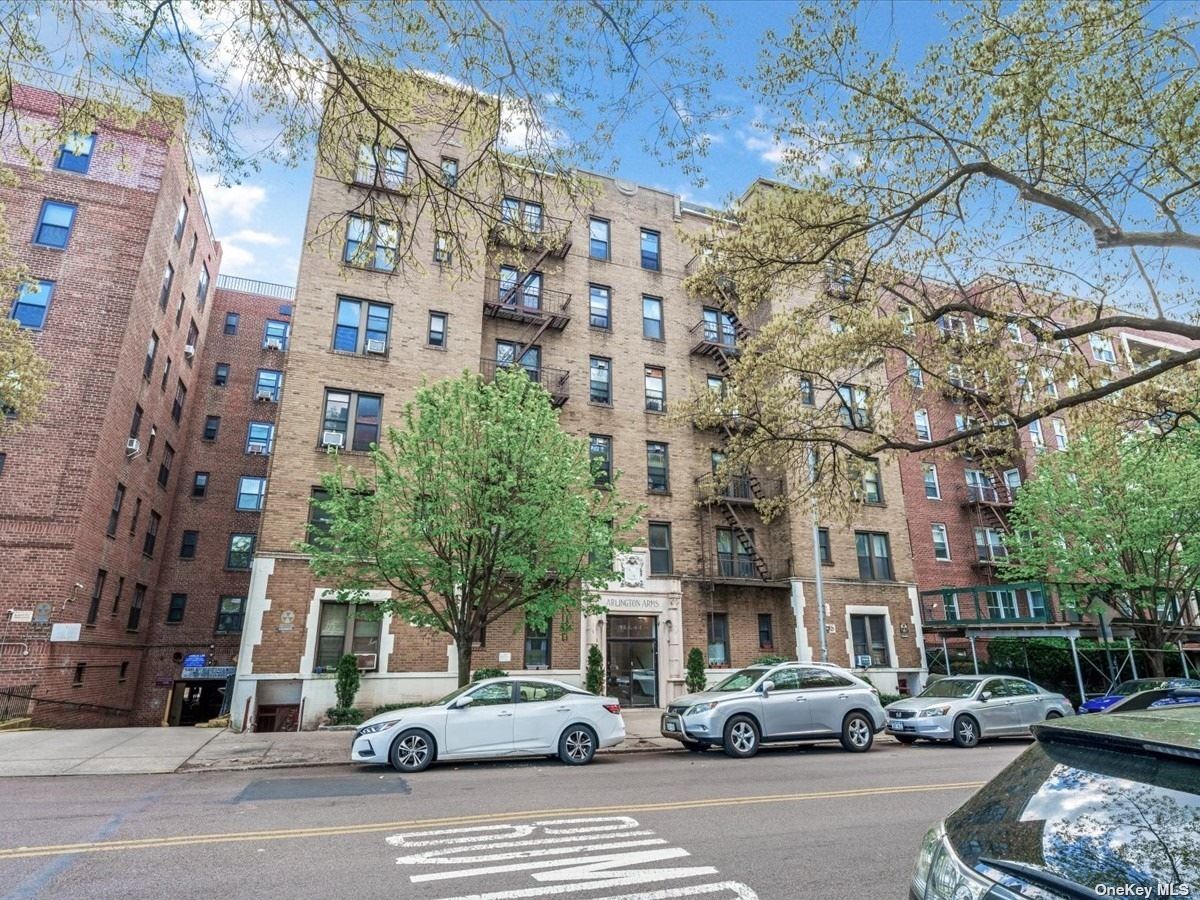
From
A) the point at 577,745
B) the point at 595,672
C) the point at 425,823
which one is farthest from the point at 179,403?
the point at 425,823

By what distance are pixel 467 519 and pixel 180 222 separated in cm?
2196

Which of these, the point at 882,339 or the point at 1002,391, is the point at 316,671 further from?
the point at 1002,391

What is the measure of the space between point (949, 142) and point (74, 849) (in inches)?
536

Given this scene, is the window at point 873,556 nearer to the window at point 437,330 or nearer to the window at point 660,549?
the window at point 660,549

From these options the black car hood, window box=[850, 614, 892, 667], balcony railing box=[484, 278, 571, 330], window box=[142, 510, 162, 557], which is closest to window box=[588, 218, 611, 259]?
balcony railing box=[484, 278, 571, 330]

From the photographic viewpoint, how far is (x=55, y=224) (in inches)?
850

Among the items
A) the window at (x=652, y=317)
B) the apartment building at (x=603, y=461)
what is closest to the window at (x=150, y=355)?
the apartment building at (x=603, y=461)

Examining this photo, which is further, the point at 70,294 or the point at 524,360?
the point at 524,360

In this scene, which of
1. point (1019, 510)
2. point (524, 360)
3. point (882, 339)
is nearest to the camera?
point (882, 339)

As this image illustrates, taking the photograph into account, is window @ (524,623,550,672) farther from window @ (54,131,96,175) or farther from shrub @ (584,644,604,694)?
window @ (54,131,96,175)

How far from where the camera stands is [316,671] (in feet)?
59.4

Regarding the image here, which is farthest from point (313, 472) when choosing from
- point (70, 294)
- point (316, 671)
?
point (70, 294)

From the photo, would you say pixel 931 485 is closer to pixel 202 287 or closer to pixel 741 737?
pixel 741 737

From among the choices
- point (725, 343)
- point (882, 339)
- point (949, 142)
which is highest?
point (725, 343)
